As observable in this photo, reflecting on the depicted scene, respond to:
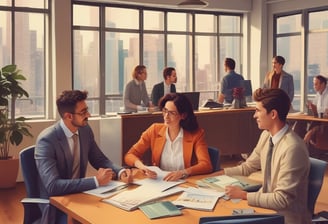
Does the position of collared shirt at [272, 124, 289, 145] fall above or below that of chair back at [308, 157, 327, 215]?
above

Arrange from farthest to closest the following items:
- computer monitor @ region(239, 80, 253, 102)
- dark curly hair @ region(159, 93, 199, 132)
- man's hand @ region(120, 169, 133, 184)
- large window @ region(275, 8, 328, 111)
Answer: large window @ region(275, 8, 328, 111), computer monitor @ region(239, 80, 253, 102), dark curly hair @ region(159, 93, 199, 132), man's hand @ region(120, 169, 133, 184)

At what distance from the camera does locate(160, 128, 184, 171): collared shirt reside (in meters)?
3.56

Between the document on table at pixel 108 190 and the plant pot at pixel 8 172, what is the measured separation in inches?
153

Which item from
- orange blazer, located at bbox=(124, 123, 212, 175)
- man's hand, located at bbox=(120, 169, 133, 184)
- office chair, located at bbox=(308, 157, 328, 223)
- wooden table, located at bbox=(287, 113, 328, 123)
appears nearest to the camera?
office chair, located at bbox=(308, 157, 328, 223)

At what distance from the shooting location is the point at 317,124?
7641mm

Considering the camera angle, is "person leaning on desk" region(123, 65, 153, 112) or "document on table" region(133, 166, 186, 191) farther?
"person leaning on desk" region(123, 65, 153, 112)

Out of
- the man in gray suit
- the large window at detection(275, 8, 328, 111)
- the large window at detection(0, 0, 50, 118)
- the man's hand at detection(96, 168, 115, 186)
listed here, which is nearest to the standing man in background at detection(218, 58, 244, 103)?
the large window at detection(275, 8, 328, 111)

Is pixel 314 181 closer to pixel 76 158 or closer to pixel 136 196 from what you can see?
pixel 136 196

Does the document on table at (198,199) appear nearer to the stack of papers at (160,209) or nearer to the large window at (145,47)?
the stack of papers at (160,209)

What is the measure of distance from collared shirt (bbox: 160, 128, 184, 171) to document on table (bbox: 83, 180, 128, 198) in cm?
64

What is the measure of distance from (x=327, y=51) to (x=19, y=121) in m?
6.29

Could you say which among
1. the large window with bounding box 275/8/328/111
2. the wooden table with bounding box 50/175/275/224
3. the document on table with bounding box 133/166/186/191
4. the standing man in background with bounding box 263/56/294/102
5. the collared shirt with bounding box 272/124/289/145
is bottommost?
the wooden table with bounding box 50/175/275/224

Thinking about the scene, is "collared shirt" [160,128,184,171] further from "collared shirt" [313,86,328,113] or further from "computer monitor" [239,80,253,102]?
"computer monitor" [239,80,253,102]

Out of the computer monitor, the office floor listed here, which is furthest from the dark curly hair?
the computer monitor
